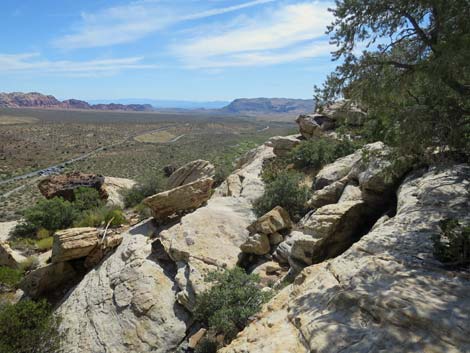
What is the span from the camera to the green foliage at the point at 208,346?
308 inches

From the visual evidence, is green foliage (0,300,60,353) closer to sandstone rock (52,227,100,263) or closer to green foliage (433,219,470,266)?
sandstone rock (52,227,100,263)

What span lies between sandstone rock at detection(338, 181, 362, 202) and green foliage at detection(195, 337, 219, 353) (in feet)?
17.4

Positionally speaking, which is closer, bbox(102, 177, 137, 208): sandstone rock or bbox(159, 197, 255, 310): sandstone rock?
bbox(159, 197, 255, 310): sandstone rock

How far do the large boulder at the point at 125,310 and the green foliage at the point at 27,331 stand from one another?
62 centimetres

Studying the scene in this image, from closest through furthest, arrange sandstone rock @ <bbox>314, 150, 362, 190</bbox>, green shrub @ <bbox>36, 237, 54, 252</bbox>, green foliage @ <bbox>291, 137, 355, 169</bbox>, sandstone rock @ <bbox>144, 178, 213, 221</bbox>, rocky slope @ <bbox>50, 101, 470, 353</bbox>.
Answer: rocky slope @ <bbox>50, 101, 470, 353</bbox> → sandstone rock @ <bbox>314, 150, 362, 190</bbox> → sandstone rock @ <bbox>144, 178, 213, 221</bbox> → green shrub @ <bbox>36, 237, 54, 252</bbox> → green foliage @ <bbox>291, 137, 355, 169</bbox>

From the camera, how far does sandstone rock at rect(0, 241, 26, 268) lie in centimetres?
1499

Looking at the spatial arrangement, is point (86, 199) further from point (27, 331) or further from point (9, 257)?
point (27, 331)

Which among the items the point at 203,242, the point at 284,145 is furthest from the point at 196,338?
the point at 284,145

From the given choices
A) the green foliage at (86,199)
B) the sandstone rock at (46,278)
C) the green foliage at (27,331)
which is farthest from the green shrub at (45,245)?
the green foliage at (27,331)

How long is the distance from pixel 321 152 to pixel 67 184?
696 inches

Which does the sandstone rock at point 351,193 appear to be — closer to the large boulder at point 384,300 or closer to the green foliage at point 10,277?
the large boulder at point 384,300

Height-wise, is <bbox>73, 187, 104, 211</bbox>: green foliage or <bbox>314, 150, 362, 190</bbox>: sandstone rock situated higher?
<bbox>314, 150, 362, 190</bbox>: sandstone rock

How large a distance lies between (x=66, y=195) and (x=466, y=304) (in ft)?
79.3

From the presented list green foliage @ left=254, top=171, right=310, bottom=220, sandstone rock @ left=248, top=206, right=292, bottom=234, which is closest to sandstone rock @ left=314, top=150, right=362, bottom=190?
green foliage @ left=254, top=171, right=310, bottom=220
